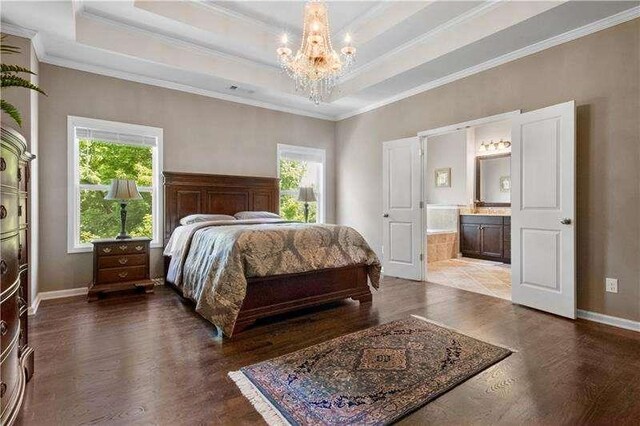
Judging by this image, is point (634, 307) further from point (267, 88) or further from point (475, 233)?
point (267, 88)

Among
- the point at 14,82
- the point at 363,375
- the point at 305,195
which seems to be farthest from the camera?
the point at 305,195

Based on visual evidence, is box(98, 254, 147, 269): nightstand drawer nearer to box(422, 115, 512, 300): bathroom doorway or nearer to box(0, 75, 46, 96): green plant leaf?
box(0, 75, 46, 96): green plant leaf

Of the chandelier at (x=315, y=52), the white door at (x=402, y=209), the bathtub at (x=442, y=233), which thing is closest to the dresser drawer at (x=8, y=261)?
the chandelier at (x=315, y=52)

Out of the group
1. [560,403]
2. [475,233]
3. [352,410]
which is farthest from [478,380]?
[475,233]

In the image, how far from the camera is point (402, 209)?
15.9 ft

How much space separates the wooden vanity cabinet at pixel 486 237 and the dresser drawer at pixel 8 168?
6557 mm

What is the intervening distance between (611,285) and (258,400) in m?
3.23

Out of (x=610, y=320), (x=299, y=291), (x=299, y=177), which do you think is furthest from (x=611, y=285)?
(x=299, y=177)

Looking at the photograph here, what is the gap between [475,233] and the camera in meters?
6.54

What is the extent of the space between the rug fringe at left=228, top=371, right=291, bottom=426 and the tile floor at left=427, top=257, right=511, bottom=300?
10.2ft

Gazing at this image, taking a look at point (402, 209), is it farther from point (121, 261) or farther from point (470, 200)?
point (121, 261)

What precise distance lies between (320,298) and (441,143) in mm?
5460

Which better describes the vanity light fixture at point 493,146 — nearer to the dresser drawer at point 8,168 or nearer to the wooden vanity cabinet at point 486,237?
the wooden vanity cabinet at point 486,237

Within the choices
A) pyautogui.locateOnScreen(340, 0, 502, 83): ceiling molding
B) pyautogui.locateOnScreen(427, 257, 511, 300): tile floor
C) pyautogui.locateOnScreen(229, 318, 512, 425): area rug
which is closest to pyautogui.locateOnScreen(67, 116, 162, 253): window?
pyautogui.locateOnScreen(340, 0, 502, 83): ceiling molding
